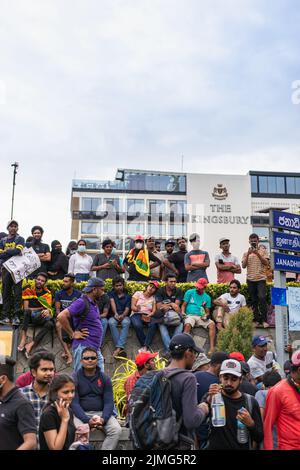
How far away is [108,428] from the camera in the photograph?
6.42 m

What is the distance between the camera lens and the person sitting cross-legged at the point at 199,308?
37.5 ft

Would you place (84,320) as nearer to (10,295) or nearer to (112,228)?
(10,295)

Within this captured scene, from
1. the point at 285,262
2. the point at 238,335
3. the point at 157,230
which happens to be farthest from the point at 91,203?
the point at 285,262

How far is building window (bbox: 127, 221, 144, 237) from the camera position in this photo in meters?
82.0

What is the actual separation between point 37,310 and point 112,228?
75.1 metres

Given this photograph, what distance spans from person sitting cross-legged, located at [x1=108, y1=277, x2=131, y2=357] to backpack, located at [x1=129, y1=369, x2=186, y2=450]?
645 centimetres

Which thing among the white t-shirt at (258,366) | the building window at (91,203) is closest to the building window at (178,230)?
the building window at (91,203)

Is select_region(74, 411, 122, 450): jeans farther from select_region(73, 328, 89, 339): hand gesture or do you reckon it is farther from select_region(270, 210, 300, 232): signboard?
select_region(270, 210, 300, 232): signboard

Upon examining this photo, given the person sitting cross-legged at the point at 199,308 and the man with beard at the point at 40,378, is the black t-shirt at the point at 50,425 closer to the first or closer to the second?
the man with beard at the point at 40,378

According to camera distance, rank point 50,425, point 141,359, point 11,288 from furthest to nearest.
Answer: point 11,288
point 141,359
point 50,425

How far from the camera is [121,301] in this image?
11.4 m

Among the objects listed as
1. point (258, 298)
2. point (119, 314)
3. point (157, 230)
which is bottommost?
point (119, 314)

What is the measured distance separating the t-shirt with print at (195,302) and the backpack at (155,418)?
23.0ft
